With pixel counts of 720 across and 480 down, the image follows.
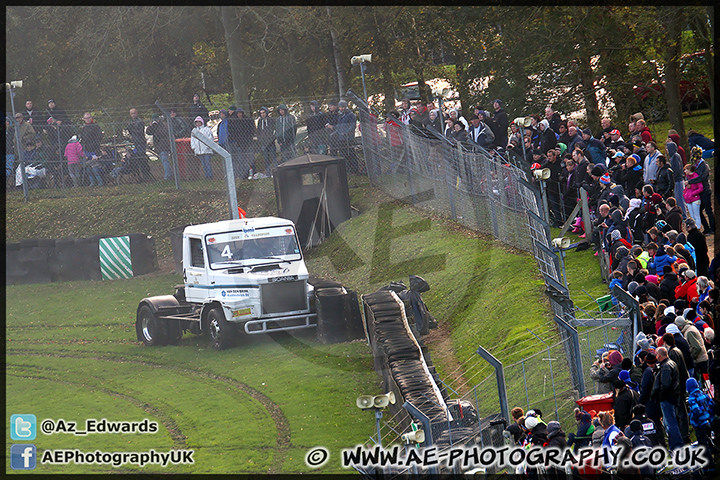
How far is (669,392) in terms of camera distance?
986 cm

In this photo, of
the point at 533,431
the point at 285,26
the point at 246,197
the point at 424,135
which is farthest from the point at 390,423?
Result: the point at 285,26

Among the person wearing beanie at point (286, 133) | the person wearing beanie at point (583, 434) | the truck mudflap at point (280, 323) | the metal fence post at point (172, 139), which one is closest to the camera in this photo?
the person wearing beanie at point (583, 434)

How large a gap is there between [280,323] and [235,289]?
3.81 ft

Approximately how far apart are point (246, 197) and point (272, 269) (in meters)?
→ 10.1

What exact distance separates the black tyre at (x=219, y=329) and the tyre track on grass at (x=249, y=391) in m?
1.11

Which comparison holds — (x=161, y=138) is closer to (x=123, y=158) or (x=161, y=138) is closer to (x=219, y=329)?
(x=123, y=158)

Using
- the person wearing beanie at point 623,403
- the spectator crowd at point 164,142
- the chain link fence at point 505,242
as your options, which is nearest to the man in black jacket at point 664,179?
the chain link fence at point 505,242

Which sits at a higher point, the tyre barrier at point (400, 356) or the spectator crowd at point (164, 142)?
the spectator crowd at point (164, 142)

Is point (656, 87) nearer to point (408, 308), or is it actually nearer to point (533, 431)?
point (408, 308)

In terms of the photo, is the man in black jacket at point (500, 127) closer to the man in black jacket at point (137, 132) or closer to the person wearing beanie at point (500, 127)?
the person wearing beanie at point (500, 127)

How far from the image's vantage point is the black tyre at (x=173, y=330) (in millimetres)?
19094

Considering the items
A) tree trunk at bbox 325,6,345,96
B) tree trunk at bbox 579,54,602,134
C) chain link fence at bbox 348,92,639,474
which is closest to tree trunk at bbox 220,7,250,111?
tree trunk at bbox 325,6,345,96

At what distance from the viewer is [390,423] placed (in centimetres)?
1350

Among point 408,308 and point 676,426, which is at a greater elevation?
point 408,308
